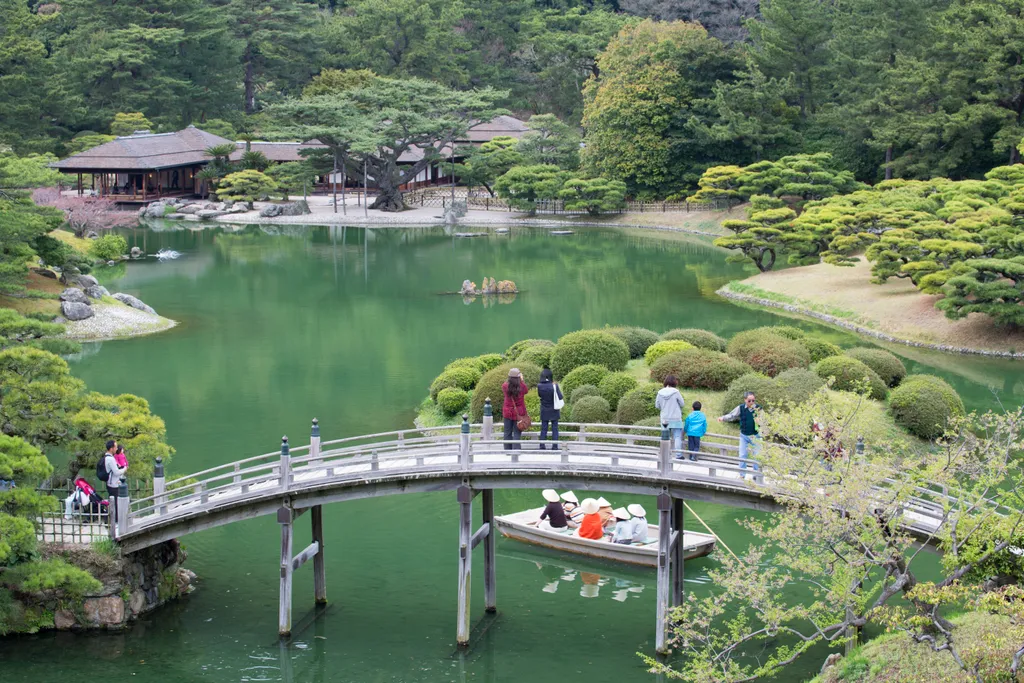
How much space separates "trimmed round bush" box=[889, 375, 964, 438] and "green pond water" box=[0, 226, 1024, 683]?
17.2 feet

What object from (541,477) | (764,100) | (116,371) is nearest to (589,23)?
(764,100)

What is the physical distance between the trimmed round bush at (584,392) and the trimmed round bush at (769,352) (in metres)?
3.99

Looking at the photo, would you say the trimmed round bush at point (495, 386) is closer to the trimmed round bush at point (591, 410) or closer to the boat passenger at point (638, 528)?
the trimmed round bush at point (591, 410)

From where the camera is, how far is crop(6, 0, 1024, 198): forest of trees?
6241cm

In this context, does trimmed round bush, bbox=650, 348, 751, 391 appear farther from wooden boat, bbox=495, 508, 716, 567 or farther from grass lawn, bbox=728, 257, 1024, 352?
grass lawn, bbox=728, 257, 1024, 352

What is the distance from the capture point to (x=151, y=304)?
4928 centimetres

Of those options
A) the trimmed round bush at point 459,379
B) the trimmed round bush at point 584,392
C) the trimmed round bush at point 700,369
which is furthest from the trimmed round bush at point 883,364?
the trimmed round bush at point 459,379

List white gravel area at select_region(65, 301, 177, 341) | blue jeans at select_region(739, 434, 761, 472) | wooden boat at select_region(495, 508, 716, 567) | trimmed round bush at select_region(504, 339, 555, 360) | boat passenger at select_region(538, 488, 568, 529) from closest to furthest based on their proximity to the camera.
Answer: blue jeans at select_region(739, 434, 761, 472)
wooden boat at select_region(495, 508, 716, 567)
boat passenger at select_region(538, 488, 568, 529)
trimmed round bush at select_region(504, 339, 555, 360)
white gravel area at select_region(65, 301, 177, 341)

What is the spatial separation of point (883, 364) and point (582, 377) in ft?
24.5

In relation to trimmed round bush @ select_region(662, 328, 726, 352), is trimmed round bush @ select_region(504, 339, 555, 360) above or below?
below

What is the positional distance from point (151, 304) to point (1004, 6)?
40.2m

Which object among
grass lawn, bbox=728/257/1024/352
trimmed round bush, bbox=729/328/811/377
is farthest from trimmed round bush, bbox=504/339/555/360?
grass lawn, bbox=728/257/1024/352

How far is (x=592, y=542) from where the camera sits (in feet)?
75.5

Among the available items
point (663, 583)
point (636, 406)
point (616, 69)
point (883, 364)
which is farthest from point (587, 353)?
point (616, 69)
